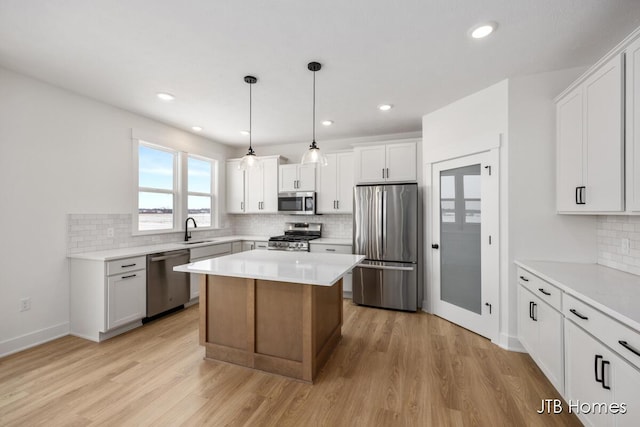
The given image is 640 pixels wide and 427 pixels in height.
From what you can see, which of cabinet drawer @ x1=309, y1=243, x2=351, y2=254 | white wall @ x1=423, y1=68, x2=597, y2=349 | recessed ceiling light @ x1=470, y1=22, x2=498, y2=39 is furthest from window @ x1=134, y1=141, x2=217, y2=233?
white wall @ x1=423, y1=68, x2=597, y2=349

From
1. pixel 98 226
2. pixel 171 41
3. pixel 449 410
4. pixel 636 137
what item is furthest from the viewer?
pixel 98 226

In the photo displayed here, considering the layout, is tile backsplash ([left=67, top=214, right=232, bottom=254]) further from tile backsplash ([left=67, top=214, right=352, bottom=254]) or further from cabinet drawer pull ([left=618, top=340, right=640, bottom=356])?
cabinet drawer pull ([left=618, top=340, right=640, bottom=356])

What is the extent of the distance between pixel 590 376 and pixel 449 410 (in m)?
0.84

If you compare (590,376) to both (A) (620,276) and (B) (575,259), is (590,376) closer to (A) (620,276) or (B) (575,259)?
(A) (620,276)

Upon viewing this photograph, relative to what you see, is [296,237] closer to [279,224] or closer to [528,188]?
[279,224]

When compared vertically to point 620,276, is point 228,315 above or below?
below

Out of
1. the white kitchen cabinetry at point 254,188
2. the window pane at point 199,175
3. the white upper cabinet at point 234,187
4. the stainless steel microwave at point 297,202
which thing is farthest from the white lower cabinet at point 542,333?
the window pane at point 199,175

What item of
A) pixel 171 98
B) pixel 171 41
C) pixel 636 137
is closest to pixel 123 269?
pixel 171 98

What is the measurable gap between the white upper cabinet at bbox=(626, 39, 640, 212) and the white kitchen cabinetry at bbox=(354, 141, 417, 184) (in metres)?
2.35

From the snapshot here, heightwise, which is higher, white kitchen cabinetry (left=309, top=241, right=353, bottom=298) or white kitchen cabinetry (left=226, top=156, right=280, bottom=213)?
white kitchen cabinetry (left=226, top=156, right=280, bottom=213)

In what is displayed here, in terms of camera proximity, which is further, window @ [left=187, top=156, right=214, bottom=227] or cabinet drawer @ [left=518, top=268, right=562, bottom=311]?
window @ [left=187, top=156, right=214, bottom=227]

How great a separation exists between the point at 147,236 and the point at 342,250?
290 centimetres

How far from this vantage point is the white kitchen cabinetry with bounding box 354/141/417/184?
4000 mm

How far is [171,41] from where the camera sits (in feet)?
7.00
